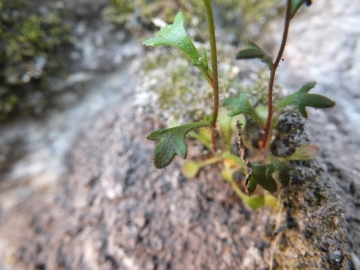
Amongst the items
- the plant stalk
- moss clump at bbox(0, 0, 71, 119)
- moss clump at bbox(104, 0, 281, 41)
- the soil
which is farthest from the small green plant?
moss clump at bbox(0, 0, 71, 119)

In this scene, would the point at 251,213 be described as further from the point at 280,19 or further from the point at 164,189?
the point at 280,19

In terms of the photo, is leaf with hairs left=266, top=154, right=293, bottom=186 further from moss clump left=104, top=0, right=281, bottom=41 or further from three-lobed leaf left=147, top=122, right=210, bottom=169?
moss clump left=104, top=0, right=281, bottom=41

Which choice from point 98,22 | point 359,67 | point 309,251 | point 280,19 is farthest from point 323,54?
point 98,22

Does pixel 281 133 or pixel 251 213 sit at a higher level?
pixel 281 133

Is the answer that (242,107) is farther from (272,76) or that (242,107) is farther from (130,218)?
(130,218)

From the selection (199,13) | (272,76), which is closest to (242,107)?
(272,76)

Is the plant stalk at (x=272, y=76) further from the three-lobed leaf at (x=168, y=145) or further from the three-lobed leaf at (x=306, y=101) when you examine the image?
the three-lobed leaf at (x=168, y=145)

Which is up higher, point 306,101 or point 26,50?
point 26,50
